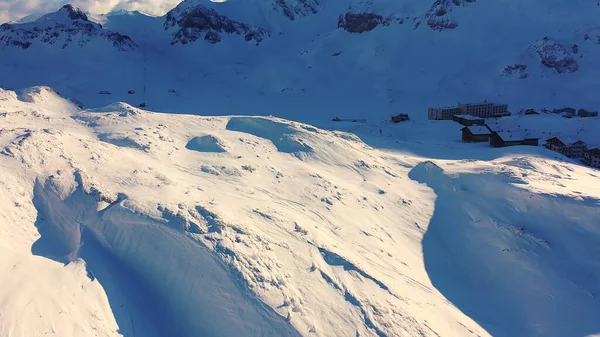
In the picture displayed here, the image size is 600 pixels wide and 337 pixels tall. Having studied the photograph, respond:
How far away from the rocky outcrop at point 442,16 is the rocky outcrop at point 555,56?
1562cm

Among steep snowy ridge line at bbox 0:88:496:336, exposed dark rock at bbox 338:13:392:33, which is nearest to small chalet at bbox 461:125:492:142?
steep snowy ridge line at bbox 0:88:496:336

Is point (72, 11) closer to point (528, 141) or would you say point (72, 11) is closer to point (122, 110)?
point (122, 110)

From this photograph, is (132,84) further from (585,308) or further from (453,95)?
(585,308)

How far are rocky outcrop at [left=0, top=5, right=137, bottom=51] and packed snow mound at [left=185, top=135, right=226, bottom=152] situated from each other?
68.9 m

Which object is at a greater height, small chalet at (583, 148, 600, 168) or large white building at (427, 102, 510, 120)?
large white building at (427, 102, 510, 120)

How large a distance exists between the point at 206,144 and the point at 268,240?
10440 mm

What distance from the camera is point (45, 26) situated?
85.6 meters

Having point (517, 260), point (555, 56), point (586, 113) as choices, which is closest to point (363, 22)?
point (555, 56)

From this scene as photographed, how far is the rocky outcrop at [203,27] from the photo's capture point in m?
94.3

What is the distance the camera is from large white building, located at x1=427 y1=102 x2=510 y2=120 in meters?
53.5

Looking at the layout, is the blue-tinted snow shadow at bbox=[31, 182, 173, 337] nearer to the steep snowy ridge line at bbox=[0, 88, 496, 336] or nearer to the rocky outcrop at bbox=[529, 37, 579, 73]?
the steep snowy ridge line at bbox=[0, 88, 496, 336]

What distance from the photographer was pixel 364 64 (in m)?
77.8

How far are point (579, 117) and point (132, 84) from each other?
201ft

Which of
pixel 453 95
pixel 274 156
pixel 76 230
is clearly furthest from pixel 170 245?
pixel 453 95
